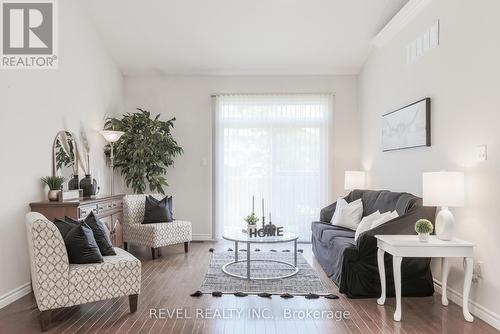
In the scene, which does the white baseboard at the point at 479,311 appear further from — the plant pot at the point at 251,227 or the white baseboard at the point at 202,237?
the white baseboard at the point at 202,237

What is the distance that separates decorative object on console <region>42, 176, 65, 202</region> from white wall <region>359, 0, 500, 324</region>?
3788 mm

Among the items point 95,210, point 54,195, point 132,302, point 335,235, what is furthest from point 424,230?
point 54,195

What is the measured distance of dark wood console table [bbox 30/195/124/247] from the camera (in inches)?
144

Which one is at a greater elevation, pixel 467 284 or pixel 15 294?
pixel 467 284

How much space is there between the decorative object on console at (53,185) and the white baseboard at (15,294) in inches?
33.6

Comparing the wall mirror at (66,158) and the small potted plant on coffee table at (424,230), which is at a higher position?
the wall mirror at (66,158)

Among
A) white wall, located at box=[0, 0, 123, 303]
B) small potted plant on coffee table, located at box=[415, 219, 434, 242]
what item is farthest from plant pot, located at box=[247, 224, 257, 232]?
white wall, located at box=[0, 0, 123, 303]

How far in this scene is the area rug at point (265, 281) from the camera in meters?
3.61

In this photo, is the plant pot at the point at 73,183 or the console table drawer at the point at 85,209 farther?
the plant pot at the point at 73,183

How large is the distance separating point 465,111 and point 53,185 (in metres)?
3.96

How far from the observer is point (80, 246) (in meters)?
2.92

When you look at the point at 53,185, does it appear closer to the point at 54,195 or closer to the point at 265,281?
the point at 54,195

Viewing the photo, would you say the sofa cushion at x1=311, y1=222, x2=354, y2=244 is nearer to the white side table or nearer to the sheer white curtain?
the sheer white curtain

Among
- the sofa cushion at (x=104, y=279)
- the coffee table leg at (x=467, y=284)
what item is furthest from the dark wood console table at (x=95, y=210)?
the coffee table leg at (x=467, y=284)
